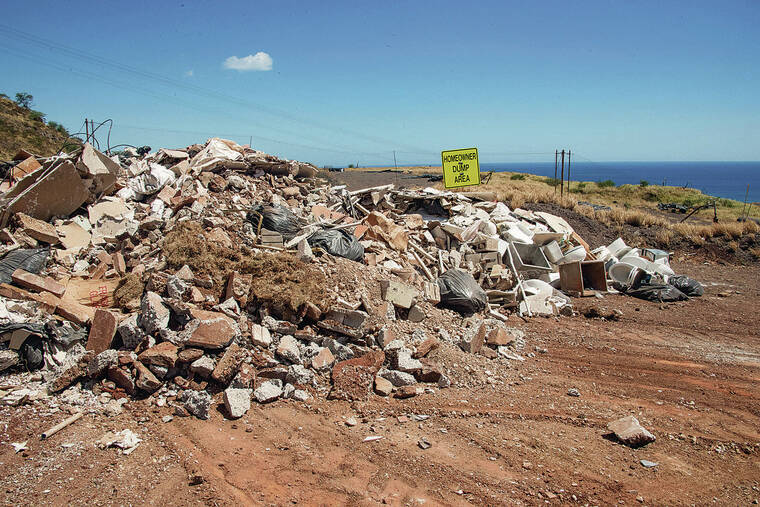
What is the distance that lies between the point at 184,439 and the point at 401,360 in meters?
2.45

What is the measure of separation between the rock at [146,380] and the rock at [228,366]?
1.85 ft

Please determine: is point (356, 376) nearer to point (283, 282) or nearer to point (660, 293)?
point (283, 282)

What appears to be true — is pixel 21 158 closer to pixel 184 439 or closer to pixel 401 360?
pixel 184 439

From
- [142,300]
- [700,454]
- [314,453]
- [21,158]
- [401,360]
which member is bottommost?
[700,454]

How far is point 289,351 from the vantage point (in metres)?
5.04

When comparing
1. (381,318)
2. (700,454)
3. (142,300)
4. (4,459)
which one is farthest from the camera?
(381,318)

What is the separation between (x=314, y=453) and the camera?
3945mm

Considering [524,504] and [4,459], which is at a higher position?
[4,459]

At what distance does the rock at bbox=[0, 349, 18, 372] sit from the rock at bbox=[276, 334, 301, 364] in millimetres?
2734

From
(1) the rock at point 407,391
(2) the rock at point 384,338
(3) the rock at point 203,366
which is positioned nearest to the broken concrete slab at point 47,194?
(3) the rock at point 203,366

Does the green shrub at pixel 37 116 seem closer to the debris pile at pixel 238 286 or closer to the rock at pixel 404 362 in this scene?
the debris pile at pixel 238 286

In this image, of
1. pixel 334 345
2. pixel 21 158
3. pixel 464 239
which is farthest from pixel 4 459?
pixel 464 239

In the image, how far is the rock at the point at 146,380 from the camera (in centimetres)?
447

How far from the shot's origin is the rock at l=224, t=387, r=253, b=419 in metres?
4.34
